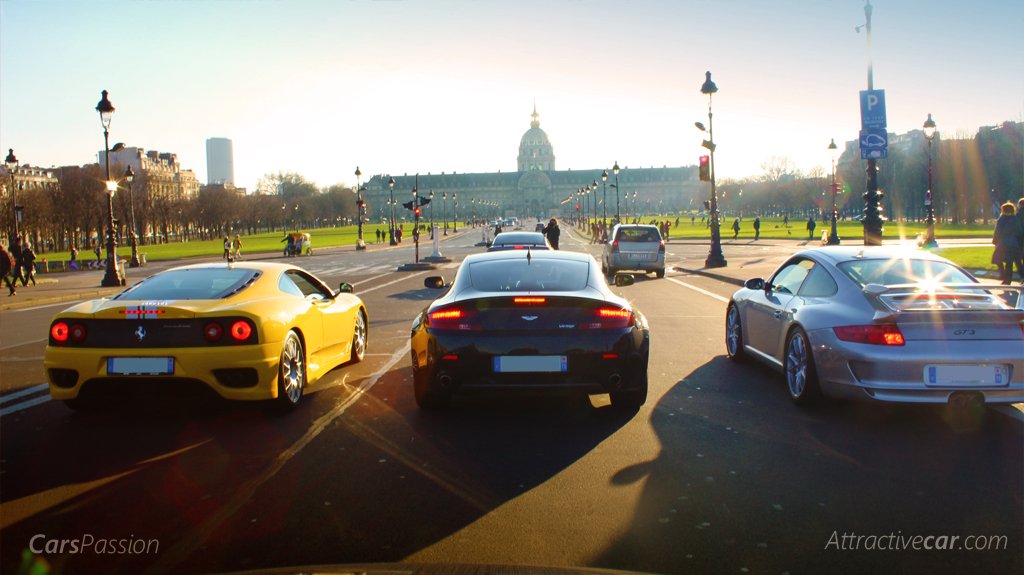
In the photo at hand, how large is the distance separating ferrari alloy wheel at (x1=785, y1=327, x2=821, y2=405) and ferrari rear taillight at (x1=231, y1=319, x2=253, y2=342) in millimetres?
4350

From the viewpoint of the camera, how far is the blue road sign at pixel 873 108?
54.1 feet

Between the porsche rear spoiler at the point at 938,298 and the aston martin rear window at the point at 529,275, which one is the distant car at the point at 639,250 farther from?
the porsche rear spoiler at the point at 938,298

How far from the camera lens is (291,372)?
6.29 m

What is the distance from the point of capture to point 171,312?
5609 mm

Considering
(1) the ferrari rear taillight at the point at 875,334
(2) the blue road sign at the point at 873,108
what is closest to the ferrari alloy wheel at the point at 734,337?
(1) the ferrari rear taillight at the point at 875,334

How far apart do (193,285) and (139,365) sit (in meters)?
1.03

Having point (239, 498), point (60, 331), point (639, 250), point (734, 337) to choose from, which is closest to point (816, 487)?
point (239, 498)

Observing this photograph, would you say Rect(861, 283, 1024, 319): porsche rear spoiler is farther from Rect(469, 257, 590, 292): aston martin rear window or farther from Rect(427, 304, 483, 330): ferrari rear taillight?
Rect(427, 304, 483, 330): ferrari rear taillight

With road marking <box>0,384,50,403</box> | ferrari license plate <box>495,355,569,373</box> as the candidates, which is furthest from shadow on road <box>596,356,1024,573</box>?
road marking <box>0,384,50,403</box>

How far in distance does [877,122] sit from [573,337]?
13.9 metres

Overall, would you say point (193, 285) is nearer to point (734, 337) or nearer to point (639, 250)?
point (734, 337)

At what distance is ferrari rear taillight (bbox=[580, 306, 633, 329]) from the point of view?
5.62m

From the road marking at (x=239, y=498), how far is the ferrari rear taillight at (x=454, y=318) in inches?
45.2

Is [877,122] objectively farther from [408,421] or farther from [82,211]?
[82,211]
